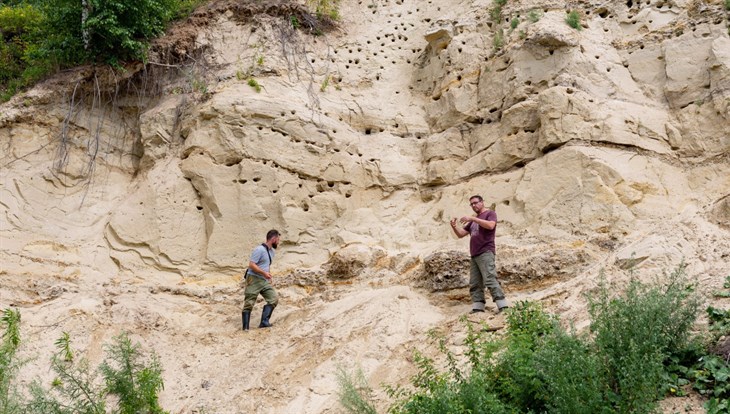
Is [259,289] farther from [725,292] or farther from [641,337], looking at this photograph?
[725,292]

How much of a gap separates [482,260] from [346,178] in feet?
11.7

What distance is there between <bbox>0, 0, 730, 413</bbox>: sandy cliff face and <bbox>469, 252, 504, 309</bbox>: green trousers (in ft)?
1.44

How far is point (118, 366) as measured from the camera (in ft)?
26.1

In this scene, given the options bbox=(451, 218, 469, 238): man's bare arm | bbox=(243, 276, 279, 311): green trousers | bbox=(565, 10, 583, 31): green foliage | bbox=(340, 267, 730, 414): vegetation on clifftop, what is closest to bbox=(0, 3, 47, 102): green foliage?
bbox=(243, 276, 279, 311): green trousers

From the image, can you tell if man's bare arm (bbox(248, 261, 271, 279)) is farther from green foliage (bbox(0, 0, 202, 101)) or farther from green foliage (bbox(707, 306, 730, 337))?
green foliage (bbox(707, 306, 730, 337))

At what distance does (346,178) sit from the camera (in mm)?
10961

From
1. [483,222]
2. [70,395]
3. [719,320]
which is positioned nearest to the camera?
[719,320]

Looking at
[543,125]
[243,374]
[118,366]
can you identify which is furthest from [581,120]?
[118,366]

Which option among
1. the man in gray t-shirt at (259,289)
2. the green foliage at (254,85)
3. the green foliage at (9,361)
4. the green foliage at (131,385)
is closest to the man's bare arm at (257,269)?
the man in gray t-shirt at (259,289)

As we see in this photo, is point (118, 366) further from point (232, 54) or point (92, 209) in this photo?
point (232, 54)

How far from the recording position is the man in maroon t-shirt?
7730mm

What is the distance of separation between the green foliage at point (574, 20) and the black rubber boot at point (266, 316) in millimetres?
6127

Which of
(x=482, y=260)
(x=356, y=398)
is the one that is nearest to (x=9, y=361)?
(x=356, y=398)

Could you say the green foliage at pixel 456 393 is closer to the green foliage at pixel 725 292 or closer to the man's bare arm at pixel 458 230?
the man's bare arm at pixel 458 230
